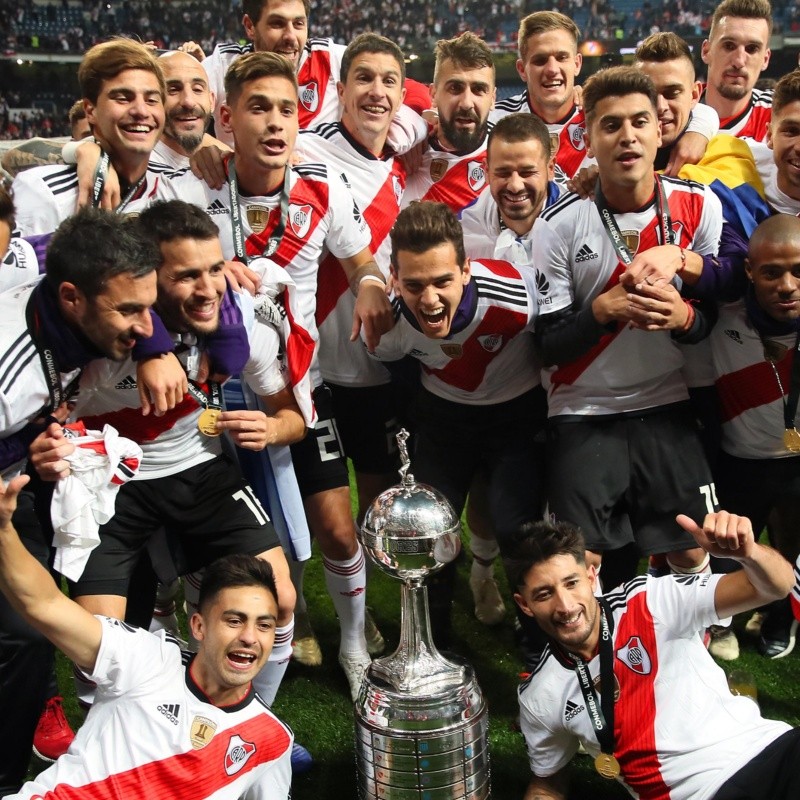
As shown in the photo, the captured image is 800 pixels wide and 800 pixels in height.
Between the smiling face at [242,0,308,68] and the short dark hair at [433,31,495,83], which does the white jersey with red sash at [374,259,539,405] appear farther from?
the smiling face at [242,0,308,68]

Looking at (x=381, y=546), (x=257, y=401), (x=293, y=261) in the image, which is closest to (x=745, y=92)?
(x=293, y=261)

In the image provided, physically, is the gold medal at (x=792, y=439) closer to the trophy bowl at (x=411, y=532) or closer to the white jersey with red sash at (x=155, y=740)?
the trophy bowl at (x=411, y=532)

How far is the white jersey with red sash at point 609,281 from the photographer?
11.2 ft

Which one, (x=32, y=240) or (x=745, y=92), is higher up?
(x=745, y=92)

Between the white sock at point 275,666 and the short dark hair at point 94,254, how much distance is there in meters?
1.23

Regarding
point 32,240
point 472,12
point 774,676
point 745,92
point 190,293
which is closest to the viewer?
point 190,293

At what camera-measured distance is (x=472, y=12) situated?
2423 cm

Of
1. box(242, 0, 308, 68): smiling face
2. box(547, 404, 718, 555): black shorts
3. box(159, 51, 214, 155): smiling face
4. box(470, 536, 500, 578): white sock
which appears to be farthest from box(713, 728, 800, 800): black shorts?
box(242, 0, 308, 68): smiling face

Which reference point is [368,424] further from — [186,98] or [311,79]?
[311,79]

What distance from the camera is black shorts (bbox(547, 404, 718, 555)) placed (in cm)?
345

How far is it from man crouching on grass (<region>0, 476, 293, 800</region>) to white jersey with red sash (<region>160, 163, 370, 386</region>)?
1.25 m

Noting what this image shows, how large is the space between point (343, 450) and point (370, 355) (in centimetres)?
38

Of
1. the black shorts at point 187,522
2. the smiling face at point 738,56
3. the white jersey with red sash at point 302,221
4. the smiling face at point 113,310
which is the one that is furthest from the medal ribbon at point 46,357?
the smiling face at point 738,56

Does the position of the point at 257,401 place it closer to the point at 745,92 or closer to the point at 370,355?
the point at 370,355
